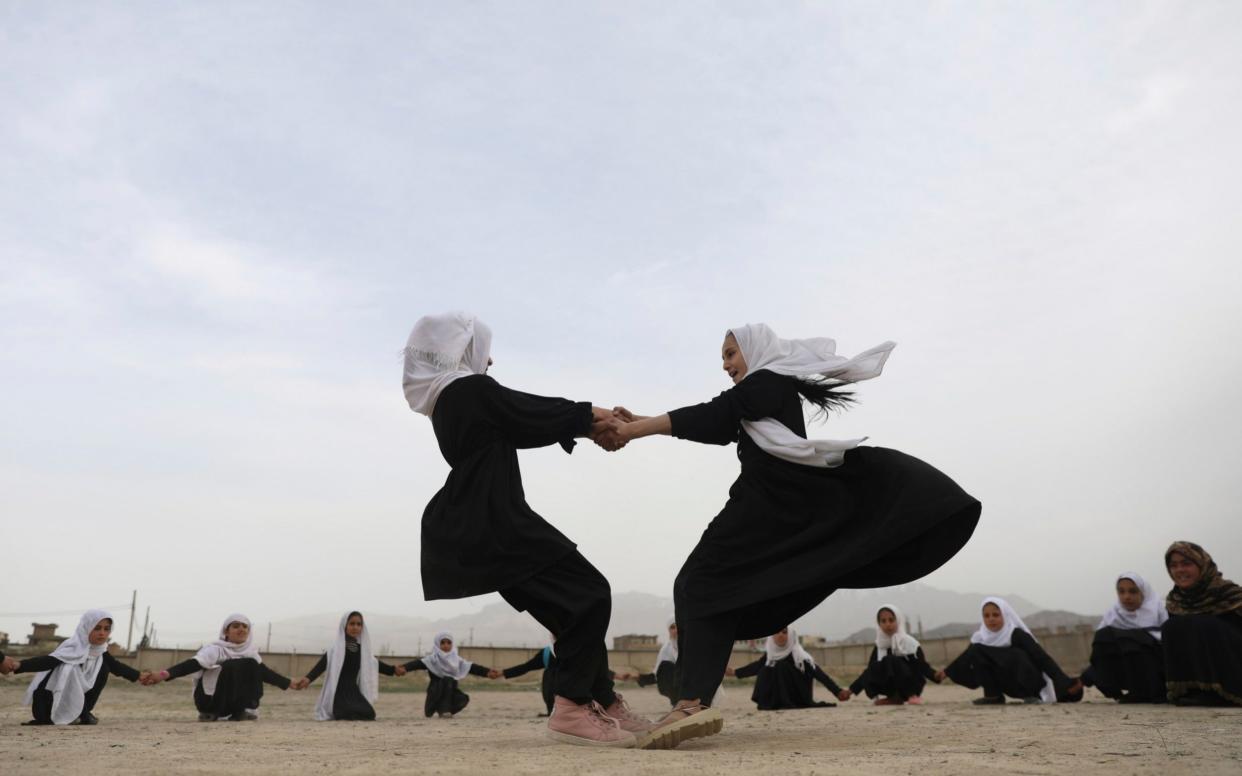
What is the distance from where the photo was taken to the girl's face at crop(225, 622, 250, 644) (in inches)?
365

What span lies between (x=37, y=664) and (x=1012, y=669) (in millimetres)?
9090

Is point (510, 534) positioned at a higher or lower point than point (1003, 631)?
higher

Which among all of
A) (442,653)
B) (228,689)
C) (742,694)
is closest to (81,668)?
(228,689)

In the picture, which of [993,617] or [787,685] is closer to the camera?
[993,617]

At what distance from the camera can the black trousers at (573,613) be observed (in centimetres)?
443

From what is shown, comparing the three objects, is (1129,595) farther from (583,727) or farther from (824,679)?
(583,727)

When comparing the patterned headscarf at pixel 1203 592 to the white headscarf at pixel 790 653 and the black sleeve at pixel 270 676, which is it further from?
the black sleeve at pixel 270 676

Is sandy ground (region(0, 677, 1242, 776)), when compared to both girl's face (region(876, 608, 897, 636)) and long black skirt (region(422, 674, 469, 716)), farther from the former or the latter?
long black skirt (region(422, 674, 469, 716))

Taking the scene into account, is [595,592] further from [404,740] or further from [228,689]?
[228,689]

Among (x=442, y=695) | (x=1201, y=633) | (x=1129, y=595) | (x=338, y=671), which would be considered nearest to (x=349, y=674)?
(x=338, y=671)

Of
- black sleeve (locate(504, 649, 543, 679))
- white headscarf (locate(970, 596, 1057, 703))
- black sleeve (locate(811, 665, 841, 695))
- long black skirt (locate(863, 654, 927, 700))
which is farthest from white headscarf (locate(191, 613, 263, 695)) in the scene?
white headscarf (locate(970, 596, 1057, 703))

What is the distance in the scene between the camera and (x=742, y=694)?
737 inches

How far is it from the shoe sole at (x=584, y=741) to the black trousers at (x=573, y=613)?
0.57 feet

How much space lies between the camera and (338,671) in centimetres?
954
